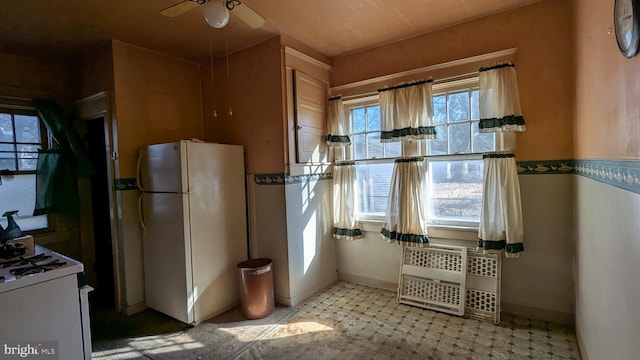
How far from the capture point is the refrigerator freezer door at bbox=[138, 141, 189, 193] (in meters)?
2.48

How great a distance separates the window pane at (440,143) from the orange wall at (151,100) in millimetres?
2503

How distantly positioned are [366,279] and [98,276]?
2949mm

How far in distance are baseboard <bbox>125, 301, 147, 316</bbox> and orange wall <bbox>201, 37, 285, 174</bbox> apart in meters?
1.66

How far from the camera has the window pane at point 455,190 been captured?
8.73ft

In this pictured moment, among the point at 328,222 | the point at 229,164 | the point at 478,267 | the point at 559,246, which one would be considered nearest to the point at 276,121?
the point at 229,164

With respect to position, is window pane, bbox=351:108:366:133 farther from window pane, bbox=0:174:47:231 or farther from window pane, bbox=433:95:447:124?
window pane, bbox=0:174:47:231

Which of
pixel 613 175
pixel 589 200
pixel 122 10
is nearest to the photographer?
pixel 613 175

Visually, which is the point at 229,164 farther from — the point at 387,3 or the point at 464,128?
the point at 464,128

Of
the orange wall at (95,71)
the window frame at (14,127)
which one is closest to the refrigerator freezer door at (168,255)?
the orange wall at (95,71)

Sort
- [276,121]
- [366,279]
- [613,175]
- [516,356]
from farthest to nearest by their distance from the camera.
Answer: [366,279] < [276,121] < [516,356] < [613,175]

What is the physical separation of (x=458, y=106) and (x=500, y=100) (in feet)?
1.24

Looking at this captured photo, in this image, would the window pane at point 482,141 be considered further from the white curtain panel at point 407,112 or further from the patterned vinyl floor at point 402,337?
the patterned vinyl floor at point 402,337

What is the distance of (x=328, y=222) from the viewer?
3.35 metres

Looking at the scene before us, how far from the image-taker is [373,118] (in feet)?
10.4
